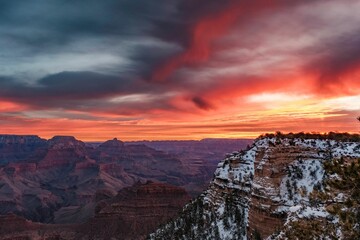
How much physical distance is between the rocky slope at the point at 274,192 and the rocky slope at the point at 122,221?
99.9 metres

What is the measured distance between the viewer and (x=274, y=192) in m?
45.7

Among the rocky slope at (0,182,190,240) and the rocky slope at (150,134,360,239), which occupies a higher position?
the rocky slope at (150,134,360,239)

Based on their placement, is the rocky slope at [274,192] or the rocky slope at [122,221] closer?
the rocky slope at [274,192]

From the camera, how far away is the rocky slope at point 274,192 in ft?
100

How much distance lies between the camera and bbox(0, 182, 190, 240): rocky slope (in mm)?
165250

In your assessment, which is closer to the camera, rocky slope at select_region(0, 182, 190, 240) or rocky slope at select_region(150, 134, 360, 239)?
rocky slope at select_region(150, 134, 360, 239)

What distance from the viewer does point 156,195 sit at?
632 feet

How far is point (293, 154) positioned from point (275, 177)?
331 cm

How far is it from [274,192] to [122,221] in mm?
136189

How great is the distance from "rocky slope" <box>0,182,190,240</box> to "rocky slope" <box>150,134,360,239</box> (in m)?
99.9

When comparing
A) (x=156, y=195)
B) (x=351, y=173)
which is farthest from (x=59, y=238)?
(x=351, y=173)

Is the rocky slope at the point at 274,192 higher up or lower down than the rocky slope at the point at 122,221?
higher up

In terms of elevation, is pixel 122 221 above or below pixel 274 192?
below

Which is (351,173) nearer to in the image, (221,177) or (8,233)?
(221,177)
